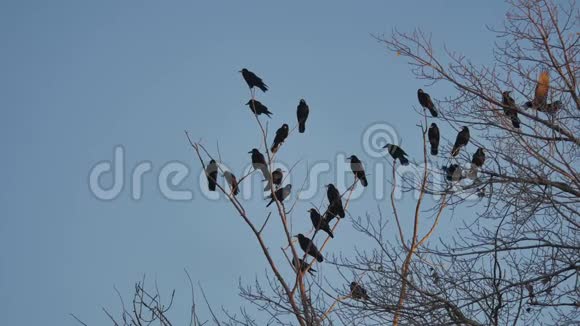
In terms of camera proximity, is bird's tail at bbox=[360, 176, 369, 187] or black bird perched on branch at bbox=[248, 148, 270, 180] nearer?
black bird perched on branch at bbox=[248, 148, 270, 180]

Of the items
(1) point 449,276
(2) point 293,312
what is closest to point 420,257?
(1) point 449,276

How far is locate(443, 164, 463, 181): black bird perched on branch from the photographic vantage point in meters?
6.14

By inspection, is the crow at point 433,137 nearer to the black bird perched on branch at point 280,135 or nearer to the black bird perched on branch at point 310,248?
the black bird perched on branch at point 280,135

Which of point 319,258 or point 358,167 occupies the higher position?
point 358,167

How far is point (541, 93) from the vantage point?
6492 mm

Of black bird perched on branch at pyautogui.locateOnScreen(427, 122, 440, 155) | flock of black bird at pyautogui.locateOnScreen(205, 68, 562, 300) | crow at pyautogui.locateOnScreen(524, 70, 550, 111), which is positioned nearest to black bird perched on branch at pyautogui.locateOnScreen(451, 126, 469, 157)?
flock of black bird at pyautogui.locateOnScreen(205, 68, 562, 300)

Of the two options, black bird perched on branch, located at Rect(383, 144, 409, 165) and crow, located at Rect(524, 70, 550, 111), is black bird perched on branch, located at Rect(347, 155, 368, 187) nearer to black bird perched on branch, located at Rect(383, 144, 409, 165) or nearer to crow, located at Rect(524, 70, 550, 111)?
black bird perched on branch, located at Rect(383, 144, 409, 165)

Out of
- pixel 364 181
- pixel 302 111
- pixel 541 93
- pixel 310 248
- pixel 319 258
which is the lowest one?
pixel 319 258

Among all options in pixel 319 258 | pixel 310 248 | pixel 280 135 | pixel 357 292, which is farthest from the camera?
pixel 280 135

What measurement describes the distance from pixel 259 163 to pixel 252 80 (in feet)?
9.25

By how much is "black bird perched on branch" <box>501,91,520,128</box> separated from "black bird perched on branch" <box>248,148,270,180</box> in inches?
79.5

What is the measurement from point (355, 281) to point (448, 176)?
1.10 meters

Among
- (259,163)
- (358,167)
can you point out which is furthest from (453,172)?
(358,167)

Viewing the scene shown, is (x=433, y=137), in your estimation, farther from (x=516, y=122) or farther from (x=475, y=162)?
(x=475, y=162)
